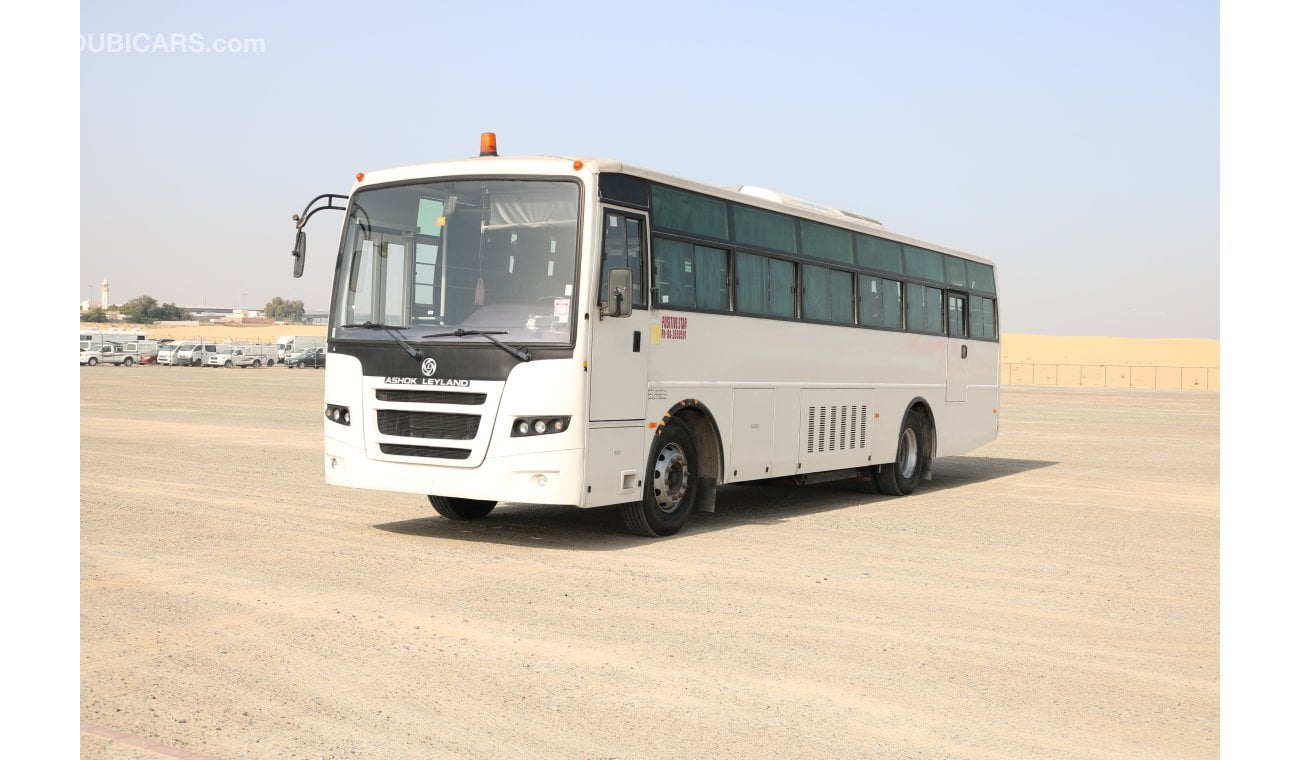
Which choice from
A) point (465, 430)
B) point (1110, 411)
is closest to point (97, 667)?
point (465, 430)

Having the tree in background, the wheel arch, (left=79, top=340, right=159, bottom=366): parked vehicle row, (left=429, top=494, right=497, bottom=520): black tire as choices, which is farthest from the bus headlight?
the tree in background

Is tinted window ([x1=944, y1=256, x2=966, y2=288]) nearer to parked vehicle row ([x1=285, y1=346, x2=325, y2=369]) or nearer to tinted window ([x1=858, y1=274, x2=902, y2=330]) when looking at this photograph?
tinted window ([x1=858, y1=274, x2=902, y2=330])

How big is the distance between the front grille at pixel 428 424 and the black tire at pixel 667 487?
1.69 metres

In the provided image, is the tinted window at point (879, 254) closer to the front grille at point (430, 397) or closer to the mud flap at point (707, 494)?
the mud flap at point (707, 494)

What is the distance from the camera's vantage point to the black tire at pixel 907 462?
1697 centimetres

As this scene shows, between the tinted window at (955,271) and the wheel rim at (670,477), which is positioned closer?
the wheel rim at (670,477)

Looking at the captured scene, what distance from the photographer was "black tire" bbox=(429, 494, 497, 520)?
1297cm

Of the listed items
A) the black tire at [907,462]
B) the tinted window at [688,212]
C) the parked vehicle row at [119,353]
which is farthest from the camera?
the parked vehicle row at [119,353]

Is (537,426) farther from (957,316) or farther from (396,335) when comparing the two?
(957,316)

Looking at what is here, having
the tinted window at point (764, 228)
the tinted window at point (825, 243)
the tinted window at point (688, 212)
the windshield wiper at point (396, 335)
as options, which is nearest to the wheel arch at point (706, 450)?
the tinted window at point (688, 212)

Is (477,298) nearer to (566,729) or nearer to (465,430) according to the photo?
(465,430)

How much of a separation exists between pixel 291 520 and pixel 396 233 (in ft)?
9.77

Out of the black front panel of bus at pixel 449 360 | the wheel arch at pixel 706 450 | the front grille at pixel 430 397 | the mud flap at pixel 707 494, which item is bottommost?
the mud flap at pixel 707 494

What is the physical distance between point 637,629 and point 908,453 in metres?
10.3
